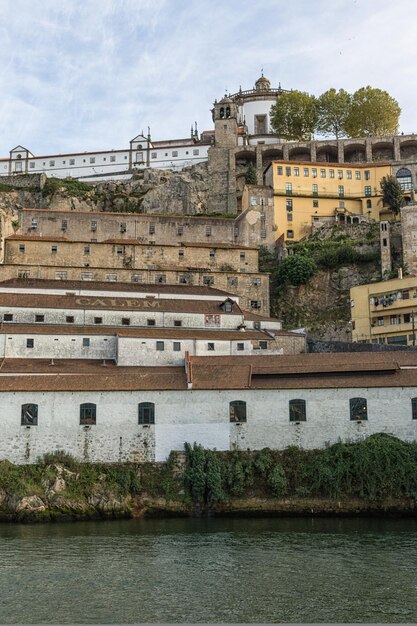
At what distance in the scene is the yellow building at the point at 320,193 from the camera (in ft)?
245

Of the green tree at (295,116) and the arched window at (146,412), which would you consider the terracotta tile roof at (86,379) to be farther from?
the green tree at (295,116)


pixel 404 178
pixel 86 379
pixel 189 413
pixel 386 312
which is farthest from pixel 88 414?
pixel 404 178

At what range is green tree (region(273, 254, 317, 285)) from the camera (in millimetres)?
63812

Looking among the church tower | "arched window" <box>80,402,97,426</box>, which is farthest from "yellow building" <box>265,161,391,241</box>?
"arched window" <box>80,402,97,426</box>

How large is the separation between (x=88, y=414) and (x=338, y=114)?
64.0 metres

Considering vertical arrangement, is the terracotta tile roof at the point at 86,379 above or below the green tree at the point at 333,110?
below

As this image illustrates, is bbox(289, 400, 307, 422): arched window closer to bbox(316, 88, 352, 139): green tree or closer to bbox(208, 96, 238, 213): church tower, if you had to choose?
bbox(208, 96, 238, 213): church tower

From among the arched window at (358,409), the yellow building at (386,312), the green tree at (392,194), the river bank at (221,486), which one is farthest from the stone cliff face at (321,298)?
the river bank at (221,486)

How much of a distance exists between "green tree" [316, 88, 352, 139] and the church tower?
37.0 ft

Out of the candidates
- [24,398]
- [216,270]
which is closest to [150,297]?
[216,270]

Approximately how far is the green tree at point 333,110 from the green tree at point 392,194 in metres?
18.5

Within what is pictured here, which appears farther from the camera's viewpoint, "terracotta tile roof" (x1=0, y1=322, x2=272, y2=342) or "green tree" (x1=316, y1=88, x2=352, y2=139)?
"green tree" (x1=316, y1=88, x2=352, y2=139)

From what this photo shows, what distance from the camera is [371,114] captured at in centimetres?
8719

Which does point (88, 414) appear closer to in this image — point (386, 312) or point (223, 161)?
point (386, 312)
